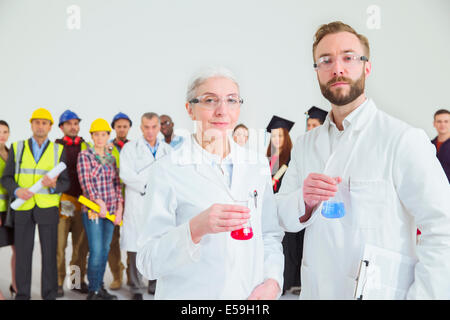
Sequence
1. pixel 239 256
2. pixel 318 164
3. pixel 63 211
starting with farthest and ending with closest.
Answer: pixel 63 211 < pixel 318 164 < pixel 239 256

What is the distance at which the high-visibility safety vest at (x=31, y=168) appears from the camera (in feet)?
9.26

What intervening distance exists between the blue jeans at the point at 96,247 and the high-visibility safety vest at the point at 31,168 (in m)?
0.36

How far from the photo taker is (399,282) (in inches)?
41.3

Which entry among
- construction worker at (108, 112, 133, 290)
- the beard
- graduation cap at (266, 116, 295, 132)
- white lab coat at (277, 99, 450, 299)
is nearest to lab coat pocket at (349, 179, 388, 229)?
white lab coat at (277, 99, 450, 299)

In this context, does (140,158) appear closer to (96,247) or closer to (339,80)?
(96,247)

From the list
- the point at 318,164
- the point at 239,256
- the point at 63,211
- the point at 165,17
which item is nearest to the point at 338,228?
the point at 318,164

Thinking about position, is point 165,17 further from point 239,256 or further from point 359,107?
point 239,256

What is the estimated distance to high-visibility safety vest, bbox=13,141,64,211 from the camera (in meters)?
2.82

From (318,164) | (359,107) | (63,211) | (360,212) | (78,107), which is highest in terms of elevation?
(78,107)

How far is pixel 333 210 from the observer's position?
105cm

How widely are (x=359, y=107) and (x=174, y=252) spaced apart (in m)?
0.67

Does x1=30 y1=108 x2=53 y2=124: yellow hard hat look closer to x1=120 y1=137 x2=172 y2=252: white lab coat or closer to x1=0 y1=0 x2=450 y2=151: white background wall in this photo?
x1=0 y1=0 x2=450 y2=151: white background wall

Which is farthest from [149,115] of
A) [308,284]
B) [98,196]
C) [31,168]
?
[308,284]

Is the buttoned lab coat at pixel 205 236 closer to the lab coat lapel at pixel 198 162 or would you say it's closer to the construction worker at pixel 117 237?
the lab coat lapel at pixel 198 162
